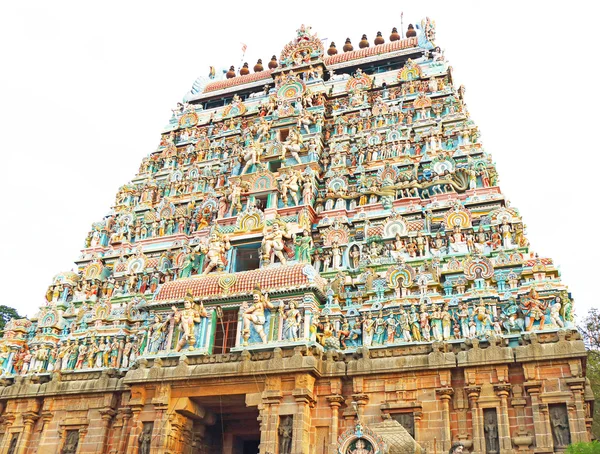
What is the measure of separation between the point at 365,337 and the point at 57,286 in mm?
15721

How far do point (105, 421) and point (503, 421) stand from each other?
13.7 m

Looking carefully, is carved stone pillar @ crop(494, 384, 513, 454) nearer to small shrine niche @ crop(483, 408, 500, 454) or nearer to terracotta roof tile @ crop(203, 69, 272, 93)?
small shrine niche @ crop(483, 408, 500, 454)

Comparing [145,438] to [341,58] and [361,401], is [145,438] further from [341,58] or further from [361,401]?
[341,58]

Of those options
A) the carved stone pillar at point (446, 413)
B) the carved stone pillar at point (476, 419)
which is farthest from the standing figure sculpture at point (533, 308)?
the carved stone pillar at point (446, 413)

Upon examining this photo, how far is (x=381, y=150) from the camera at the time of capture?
85.9 ft

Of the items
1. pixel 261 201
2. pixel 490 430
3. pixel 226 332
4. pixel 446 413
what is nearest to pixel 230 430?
pixel 226 332

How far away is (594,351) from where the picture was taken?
31984mm

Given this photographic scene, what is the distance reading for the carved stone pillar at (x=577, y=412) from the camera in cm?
1522

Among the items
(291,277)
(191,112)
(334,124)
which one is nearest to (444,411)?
(291,277)

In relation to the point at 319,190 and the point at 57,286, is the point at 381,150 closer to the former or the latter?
the point at 319,190

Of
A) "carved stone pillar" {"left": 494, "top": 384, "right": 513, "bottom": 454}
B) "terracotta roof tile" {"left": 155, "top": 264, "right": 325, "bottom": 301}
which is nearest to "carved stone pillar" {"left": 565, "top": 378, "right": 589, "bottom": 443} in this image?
"carved stone pillar" {"left": 494, "top": 384, "right": 513, "bottom": 454}

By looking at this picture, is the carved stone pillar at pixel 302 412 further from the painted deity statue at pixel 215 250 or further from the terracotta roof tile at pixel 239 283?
the painted deity statue at pixel 215 250

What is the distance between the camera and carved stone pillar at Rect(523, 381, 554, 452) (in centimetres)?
1548

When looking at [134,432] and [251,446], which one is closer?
[134,432]
